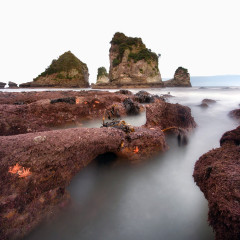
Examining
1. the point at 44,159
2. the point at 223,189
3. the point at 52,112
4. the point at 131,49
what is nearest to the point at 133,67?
the point at 131,49

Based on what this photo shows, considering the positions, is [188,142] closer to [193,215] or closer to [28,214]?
[193,215]

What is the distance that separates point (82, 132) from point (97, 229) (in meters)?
1.50

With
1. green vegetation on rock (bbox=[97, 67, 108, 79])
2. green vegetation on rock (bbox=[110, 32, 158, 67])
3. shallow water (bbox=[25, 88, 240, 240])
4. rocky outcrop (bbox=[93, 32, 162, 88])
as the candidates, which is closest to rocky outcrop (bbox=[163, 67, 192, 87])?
rocky outcrop (bbox=[93, 32, 162, 88])

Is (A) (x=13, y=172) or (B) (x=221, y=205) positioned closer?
(B) (x=221, y=205)

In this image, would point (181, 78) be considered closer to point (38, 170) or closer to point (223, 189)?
point (223, 189)

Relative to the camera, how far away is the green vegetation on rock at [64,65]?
60.4 m

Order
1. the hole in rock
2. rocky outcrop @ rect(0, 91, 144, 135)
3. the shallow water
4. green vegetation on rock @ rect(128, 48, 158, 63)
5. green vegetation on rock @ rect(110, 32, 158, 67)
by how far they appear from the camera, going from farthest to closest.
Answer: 1. green vegetation on rock @ rect(110, 32, 158, 67)
2. green vegetation on rock @ rect(128, 48, 158, 63)
3. rocky outcrop @ rect(0, 91, 144, 135)
4. the hole in rock
5. the shallow water

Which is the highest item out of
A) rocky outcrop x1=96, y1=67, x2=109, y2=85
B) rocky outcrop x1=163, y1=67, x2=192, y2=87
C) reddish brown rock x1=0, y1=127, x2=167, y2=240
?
rocky outcrop x1=96, y1=67, x2=109, y2=85

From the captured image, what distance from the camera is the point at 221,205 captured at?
1347 millimetres

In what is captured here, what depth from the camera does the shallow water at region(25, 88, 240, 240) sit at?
6.41 ft

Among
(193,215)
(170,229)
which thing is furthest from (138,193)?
(193,215)

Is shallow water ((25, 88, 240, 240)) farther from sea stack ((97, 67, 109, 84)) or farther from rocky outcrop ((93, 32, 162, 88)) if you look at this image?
sea stack ((97, 67, 109, 84))

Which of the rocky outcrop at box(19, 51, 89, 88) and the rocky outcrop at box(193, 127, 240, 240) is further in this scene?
the rocky outcrop at box(19, 51, 89, 88)

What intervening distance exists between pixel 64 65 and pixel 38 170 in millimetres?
68255
